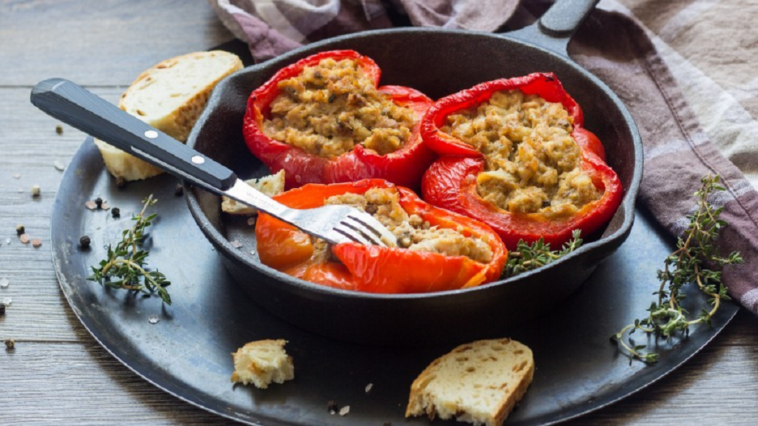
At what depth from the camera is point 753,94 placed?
3.64m

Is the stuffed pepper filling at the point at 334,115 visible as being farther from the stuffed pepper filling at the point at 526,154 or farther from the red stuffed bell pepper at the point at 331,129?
the stuffed pepper filling at the point at 526,154

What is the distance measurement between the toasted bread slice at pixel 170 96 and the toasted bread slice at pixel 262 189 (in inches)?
19.4

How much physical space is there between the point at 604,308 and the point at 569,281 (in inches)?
10.0

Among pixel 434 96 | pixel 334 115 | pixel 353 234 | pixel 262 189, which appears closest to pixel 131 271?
pixel 262 189

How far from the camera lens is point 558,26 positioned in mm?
3629

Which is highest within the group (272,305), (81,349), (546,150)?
(546,150)

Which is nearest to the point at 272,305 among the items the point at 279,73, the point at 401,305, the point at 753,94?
the point at 401,305

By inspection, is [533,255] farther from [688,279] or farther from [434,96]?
[434,96]

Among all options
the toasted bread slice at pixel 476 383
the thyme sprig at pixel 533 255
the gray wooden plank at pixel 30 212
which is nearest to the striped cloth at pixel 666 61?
the thyme sprig at pixel 533 255

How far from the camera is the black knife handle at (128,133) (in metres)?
3.01

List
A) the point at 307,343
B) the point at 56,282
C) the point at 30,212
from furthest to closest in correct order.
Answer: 1. the point at 30,212
2. the point at 56,282
3. the point at 307,343

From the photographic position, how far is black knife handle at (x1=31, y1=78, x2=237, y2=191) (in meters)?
3.01

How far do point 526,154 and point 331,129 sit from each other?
721mm

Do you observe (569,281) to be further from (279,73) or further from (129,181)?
(129,181)
